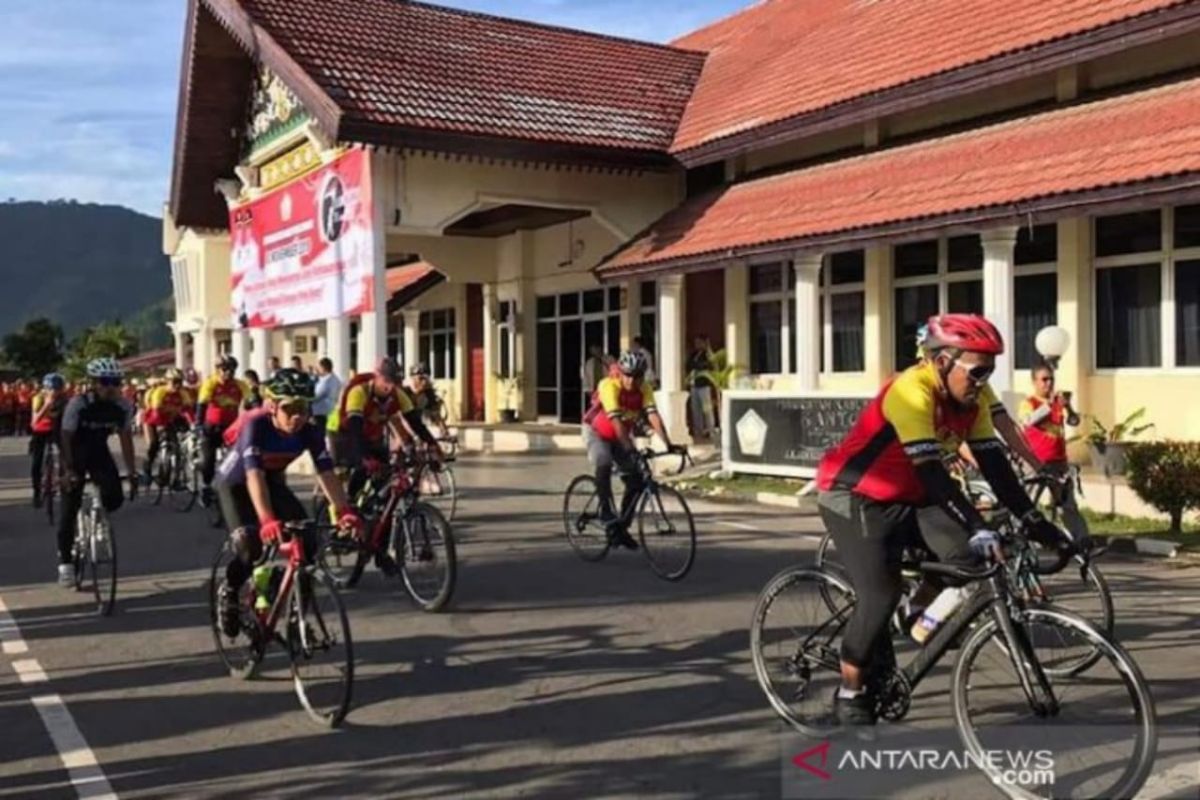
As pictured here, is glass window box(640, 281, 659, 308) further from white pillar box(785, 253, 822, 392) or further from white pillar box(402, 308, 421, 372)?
white pillar box(402, 308, 421, 372)

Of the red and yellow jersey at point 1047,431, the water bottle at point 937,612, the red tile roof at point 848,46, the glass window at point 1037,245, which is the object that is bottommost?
the water bottle at point 937,612

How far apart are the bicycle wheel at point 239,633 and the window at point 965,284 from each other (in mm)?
11233

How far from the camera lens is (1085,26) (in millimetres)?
13883

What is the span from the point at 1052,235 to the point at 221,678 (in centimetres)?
1229

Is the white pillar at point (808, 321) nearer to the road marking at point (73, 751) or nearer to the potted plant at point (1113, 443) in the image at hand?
the potted plant at point (1113, 443)

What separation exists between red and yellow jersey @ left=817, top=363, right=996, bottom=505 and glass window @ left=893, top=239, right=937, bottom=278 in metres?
12.7

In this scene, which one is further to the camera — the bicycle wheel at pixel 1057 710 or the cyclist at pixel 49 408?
the cyclist at pixel 49 408

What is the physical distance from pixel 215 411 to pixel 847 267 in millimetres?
9794

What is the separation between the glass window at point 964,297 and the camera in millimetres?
16688

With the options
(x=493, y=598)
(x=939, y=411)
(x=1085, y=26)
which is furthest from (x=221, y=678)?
(x=1085, y=26)

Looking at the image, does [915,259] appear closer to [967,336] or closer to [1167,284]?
[1167,284]

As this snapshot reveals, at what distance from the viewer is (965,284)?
1689 cm

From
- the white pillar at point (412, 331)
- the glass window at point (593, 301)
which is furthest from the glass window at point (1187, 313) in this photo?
the white pillar at point (412, 331)

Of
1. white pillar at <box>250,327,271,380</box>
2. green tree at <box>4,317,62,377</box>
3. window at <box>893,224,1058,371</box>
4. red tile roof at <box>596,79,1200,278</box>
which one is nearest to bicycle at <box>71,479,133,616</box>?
red tile roof at <box>596,79,1200,278</box>
